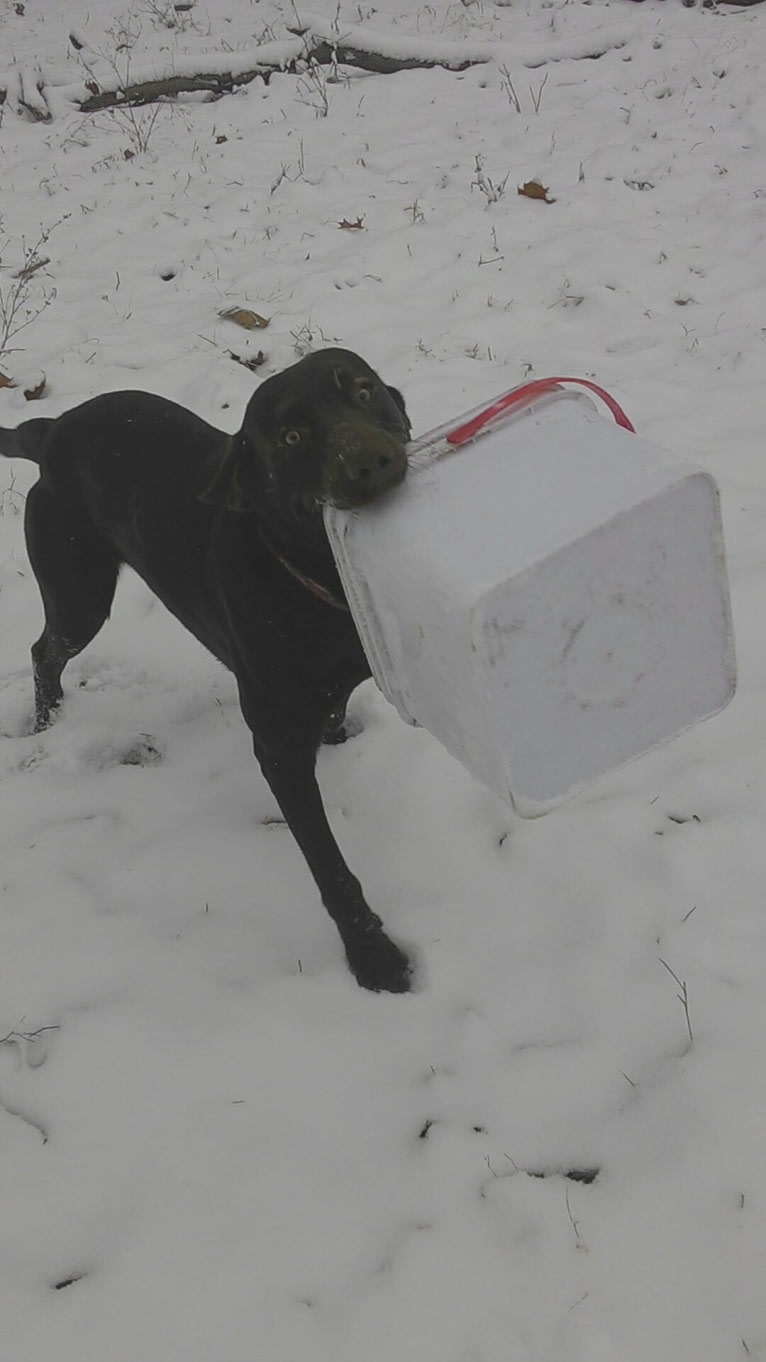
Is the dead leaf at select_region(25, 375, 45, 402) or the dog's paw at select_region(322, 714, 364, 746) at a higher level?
the dead leaf at select_region(25, 375, 45, 402)

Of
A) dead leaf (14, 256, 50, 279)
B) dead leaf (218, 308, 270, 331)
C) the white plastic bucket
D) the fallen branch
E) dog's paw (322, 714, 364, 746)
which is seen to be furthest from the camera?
the fallen branch

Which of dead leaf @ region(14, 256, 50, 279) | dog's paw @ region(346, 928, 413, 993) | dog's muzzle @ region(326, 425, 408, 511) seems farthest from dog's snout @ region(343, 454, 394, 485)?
dead leaf @ region(14, 256, 50, 279)

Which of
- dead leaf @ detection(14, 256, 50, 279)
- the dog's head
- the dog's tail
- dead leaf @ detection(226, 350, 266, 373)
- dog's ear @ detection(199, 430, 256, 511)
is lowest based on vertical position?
dead leaf @ detection(226, 350, 266, 373)

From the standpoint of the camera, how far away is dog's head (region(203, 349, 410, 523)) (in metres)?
1.63

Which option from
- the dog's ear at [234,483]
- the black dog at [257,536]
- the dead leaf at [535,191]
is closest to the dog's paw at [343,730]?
the black dog at [257,536]

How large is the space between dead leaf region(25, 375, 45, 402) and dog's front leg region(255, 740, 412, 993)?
2.62m

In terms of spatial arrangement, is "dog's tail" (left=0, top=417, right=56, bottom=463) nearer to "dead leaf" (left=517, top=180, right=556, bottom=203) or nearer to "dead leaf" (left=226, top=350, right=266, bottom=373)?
"dead leaf" (left=226, top=350, right=266, bottom=373)

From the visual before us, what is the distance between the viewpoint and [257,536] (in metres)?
1.98

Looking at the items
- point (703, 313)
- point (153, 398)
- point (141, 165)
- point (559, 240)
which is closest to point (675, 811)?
point (153, 398)

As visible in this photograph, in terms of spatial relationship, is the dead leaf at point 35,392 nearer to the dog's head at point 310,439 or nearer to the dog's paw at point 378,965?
the dog's head at point 310,439

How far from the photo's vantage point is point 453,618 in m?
1.32

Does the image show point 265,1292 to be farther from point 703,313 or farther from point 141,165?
point 141,165

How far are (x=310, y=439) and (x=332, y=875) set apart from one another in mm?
893

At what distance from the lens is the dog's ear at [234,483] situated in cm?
193
